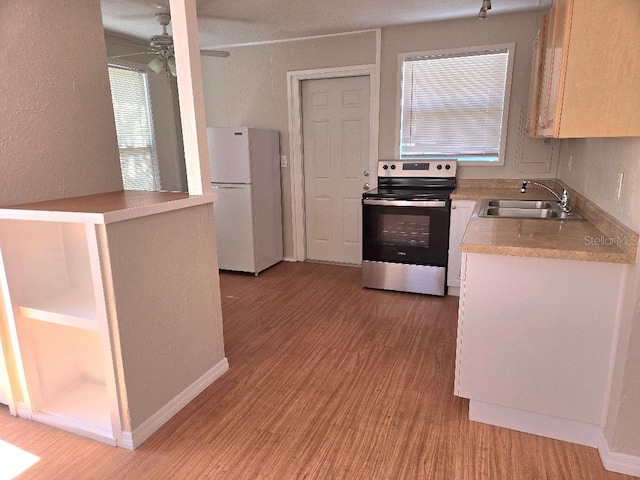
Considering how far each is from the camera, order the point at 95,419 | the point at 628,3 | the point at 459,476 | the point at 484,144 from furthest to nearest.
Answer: the point at 484,144
the point at 95,419
the point at 459,476
the point at 628,3

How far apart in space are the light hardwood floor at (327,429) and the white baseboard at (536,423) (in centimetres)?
4

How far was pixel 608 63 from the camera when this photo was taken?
1533 millimetres

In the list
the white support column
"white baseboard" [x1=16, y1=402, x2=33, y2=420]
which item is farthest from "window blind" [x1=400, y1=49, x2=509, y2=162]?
"white baseboard" [x1=16, y1=402, x2=33, y2=420]

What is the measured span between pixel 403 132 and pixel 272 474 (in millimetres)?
3272

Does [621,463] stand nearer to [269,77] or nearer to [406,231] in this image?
[406,231]

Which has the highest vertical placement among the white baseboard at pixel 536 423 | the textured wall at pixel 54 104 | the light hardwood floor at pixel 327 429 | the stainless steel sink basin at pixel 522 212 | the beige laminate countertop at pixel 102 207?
→ the textured wall at pixel 54 104

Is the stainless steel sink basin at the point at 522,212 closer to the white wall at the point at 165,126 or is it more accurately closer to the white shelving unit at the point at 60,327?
the white shelving unit at the point at 60,327

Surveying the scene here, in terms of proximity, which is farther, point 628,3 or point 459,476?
point 459,476

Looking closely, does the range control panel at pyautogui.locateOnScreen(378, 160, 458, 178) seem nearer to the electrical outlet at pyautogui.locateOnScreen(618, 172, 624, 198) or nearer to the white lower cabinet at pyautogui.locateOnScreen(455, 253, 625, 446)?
the electrical outlet at pyautogui.locateOnScreen(618, 172, 624, 198)

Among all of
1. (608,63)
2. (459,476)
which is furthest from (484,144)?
(459,476)

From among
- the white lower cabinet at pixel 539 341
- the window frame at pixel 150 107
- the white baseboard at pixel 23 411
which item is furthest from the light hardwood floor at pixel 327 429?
the window frame at pixel 150 107

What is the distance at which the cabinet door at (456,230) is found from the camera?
3.43 metres

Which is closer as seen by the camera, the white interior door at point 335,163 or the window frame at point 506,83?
the window frame at point 506,83

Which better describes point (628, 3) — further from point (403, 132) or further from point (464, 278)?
point (403, 132)
